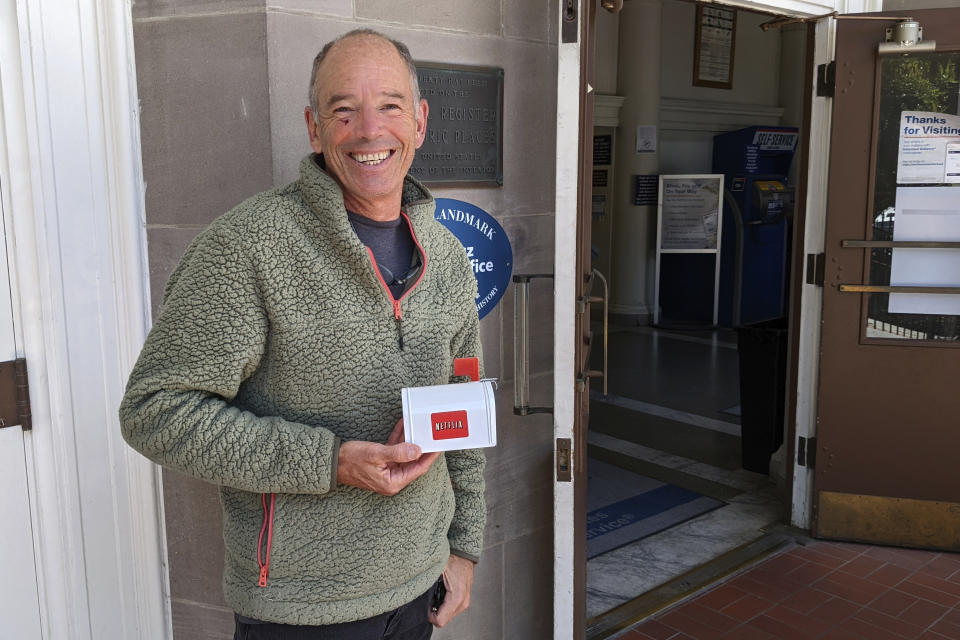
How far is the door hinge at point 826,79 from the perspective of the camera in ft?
12.1

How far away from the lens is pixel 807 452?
13.0 feet

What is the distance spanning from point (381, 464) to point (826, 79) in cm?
323

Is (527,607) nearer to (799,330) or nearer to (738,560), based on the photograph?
(738,560)

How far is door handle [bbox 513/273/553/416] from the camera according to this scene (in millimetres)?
2502

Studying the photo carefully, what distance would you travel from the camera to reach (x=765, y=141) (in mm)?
9570

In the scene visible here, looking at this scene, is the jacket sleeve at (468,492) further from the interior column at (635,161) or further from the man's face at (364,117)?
the interior column at (635,161)

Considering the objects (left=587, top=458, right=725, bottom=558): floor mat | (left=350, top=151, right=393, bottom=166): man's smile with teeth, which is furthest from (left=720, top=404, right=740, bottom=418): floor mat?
(left=350, top=151, right=393, bottom=166): man's smile with teeth

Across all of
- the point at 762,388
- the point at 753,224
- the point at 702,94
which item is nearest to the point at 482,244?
the point at 762,388

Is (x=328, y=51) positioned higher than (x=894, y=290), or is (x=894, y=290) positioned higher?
(x=328, y=51)

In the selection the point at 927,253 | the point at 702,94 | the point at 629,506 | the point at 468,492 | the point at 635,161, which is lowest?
the point at 629,506

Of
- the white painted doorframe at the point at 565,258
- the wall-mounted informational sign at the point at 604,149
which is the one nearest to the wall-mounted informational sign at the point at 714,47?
the wall-mounted informational sign at the point at 604,149

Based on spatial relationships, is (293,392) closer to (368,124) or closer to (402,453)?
(402,453)

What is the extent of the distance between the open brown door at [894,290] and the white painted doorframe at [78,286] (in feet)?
9.86

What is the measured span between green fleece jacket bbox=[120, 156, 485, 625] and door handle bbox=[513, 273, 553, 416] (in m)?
0.94
